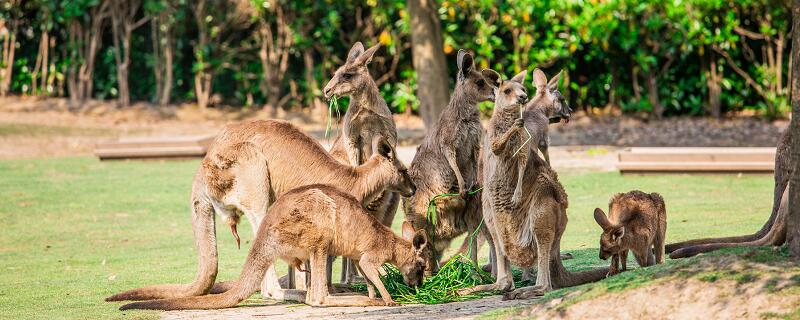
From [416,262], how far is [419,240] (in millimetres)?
149

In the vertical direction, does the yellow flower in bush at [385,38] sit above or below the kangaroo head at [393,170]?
above

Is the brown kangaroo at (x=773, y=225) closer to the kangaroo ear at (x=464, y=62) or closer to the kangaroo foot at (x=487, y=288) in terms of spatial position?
the kangaroo foot at (x=487, y=288)

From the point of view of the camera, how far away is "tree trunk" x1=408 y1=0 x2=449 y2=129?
57.0 feet

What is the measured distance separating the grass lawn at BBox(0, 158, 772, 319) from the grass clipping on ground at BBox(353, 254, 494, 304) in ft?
3.18

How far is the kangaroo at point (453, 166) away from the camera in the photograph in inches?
321

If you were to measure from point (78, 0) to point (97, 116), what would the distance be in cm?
217

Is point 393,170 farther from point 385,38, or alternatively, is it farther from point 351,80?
point 385,38

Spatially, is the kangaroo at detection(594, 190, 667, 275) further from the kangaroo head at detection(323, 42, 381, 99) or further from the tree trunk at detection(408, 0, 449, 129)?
the tree trunk at detection(408, 0, 449, 129)

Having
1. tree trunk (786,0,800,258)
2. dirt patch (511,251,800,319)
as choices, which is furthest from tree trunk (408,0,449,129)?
dirt patch (511,251,800,319)

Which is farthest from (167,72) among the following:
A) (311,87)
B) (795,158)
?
(795,158)

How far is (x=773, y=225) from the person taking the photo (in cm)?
802

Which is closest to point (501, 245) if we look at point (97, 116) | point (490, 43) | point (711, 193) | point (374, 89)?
point (374, 89)

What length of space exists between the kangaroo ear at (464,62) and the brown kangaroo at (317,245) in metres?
1.64

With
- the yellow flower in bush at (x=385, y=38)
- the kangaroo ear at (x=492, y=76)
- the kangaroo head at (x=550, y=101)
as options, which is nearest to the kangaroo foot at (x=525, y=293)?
the kangaroo ear at (x=492, y=76)
